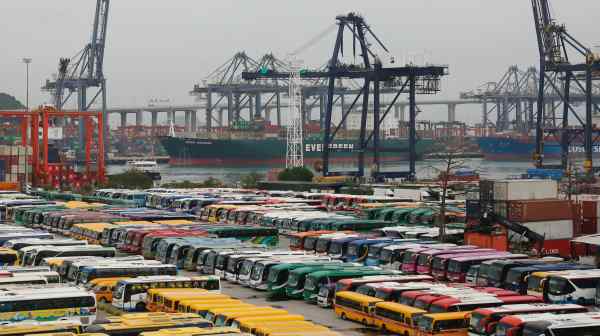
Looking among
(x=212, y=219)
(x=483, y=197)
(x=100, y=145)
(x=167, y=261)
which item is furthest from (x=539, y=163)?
(x=167, y=261)

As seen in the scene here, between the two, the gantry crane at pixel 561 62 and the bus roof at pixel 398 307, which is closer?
the bus roof at pixel 398 307

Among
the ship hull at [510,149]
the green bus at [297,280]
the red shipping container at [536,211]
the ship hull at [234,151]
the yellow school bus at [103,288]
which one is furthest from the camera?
the ship hull at [510,149]

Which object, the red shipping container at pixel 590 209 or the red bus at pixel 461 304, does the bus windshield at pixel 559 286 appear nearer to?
the red bus at pixel 461 304

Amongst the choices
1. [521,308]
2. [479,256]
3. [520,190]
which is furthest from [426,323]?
[520,190]

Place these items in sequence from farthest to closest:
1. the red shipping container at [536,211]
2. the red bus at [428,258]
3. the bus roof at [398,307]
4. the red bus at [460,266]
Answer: the red shipping container at [536,211] → the red bus at [428,258] → the red bus at [460,266] → the bus roof at [398,307]

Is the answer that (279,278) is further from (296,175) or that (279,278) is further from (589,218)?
(296,175)

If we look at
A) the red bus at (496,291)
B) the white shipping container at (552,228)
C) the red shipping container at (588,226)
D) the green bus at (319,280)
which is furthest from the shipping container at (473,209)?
the red bus at (496,291)
